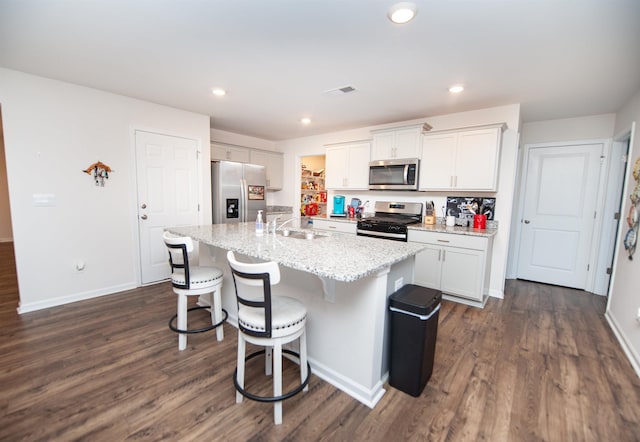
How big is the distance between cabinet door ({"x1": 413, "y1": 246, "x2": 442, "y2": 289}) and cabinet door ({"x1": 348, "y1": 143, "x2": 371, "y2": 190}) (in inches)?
56.4

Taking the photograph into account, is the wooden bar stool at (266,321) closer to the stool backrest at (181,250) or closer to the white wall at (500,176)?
the stool backrest at (181,250)

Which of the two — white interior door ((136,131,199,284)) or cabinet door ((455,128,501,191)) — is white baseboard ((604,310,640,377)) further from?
white interior door ((136,131,199,284))

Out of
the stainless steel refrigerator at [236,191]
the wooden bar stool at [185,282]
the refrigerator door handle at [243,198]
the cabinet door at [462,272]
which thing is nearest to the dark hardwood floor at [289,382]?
the wooden bar stool at [185,282]

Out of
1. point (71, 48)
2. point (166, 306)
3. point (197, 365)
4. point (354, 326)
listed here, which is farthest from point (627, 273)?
Answer: point (71, 48)

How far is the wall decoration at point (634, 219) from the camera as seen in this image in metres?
2.49

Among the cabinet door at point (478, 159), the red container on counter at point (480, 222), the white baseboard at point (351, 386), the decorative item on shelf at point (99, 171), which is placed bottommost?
the white baseboard at point (351, 386)

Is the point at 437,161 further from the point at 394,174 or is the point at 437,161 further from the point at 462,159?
the point at 394,174

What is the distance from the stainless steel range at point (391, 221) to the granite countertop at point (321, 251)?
1.41m

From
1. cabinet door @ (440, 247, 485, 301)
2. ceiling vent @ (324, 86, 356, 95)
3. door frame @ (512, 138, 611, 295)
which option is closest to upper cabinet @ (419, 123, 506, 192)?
cabinet door @ (440, 247, 485, 301)

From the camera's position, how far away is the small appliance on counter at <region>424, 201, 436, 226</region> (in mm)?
3809

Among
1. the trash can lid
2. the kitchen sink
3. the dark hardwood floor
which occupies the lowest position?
the dark hardwood floor

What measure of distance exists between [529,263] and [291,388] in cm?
418

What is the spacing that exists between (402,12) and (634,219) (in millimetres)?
2800

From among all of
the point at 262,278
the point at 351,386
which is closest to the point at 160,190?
the point at 262,278
